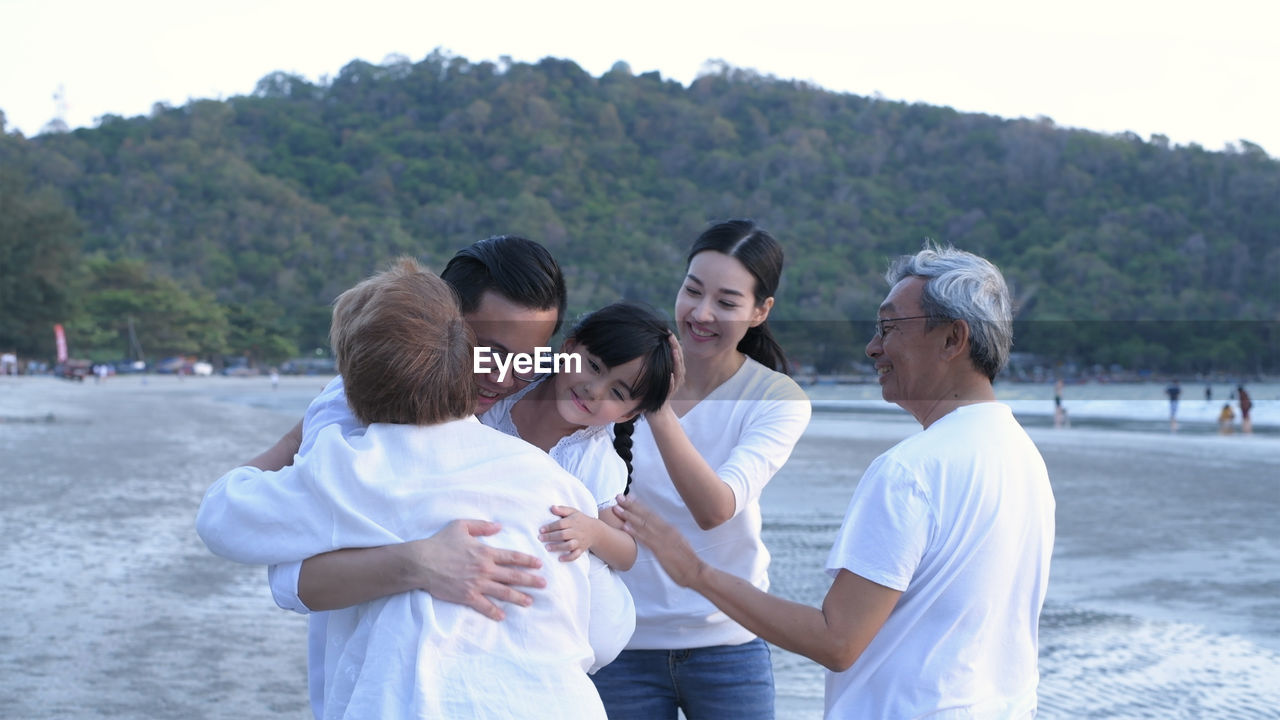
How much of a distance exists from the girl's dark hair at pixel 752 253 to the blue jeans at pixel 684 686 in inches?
27.0

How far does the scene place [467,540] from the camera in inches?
63.2

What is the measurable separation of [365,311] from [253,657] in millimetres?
4793

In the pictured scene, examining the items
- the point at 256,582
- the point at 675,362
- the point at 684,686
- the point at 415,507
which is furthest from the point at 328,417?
the point at 256,582

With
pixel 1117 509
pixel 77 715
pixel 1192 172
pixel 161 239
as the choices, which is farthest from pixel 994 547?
Answer: pixel 161 239

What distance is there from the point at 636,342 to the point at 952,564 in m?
0.63

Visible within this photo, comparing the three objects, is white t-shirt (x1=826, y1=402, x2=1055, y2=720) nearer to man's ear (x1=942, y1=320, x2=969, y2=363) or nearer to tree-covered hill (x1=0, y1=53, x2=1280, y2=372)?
man's ear (x1=942, y1=320, x2=969, y2=363)

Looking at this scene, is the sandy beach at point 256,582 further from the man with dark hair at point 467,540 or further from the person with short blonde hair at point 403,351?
the person with short blonde hair at point 403,351

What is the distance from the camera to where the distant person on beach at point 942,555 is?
5.80ft

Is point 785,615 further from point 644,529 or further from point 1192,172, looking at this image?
point 1192,172

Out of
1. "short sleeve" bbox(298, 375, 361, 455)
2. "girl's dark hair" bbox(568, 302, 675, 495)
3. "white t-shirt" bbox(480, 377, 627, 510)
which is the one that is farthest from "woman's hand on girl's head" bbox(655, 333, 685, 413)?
"short sleeve" bbox(298, 375, 361, 455)

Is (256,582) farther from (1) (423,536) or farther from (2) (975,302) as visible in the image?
(2) (975,302)

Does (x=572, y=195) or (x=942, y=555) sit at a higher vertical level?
(x=572, y=195)

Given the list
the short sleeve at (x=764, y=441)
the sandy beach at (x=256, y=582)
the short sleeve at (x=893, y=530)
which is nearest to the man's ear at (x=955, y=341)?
the short sleeve at (x=893, y=530)

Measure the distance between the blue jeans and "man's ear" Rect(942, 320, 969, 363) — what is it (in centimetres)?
90
